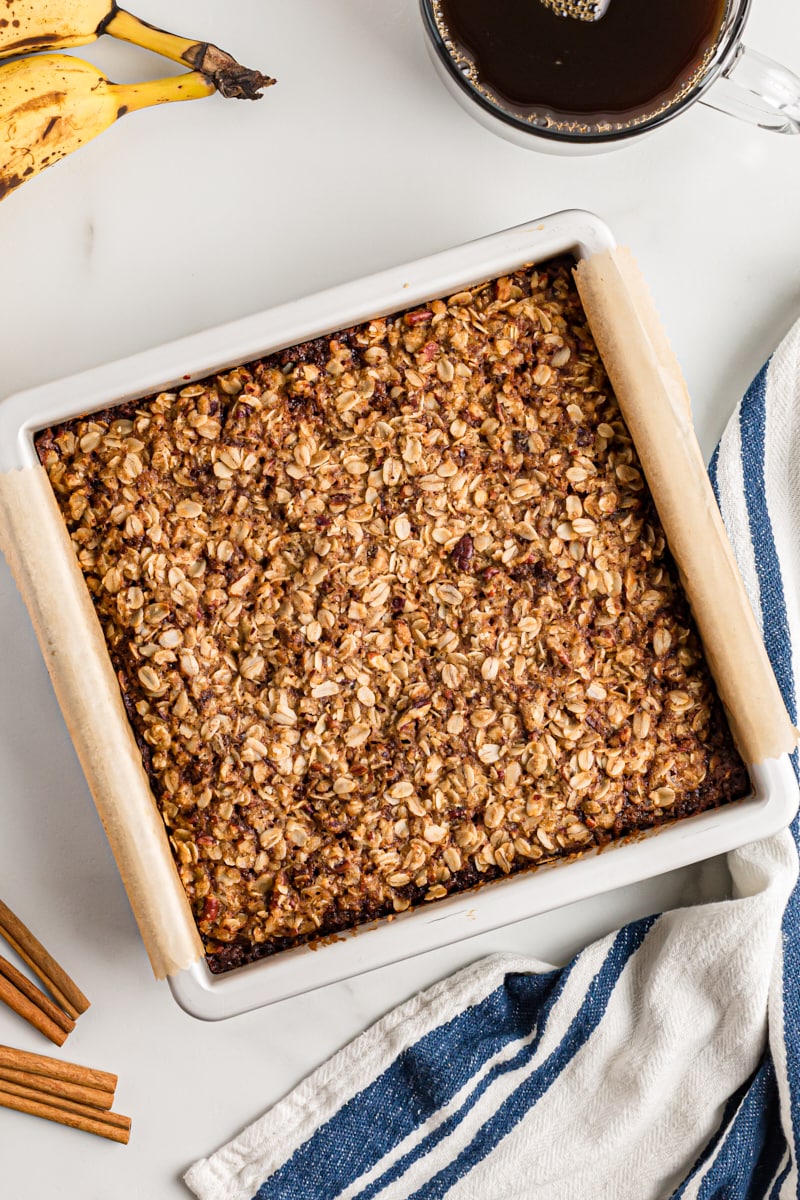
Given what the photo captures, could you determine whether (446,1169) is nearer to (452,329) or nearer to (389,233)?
(452,329)

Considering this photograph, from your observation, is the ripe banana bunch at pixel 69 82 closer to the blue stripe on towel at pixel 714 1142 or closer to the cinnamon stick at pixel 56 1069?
the cinnamon stick at pixel 56 1069

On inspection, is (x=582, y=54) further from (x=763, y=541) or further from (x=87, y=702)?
(x=87, y=702)

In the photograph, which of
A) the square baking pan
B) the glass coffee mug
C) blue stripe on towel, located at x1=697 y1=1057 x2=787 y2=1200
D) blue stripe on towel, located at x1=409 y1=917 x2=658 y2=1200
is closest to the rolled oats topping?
the square baking pan

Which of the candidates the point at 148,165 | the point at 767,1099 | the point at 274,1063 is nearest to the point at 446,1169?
the point at 274,1063

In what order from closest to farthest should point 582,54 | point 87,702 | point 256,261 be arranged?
1. point 87,702
2. point 582,54
3. point 256,261

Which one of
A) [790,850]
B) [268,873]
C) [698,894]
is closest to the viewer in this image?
[268,873]

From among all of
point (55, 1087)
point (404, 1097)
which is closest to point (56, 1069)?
point (55, 1087)

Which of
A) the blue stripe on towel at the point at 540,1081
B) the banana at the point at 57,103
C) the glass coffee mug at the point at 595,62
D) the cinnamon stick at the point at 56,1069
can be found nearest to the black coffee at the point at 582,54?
the glass coffee mug at the point at 595,62
